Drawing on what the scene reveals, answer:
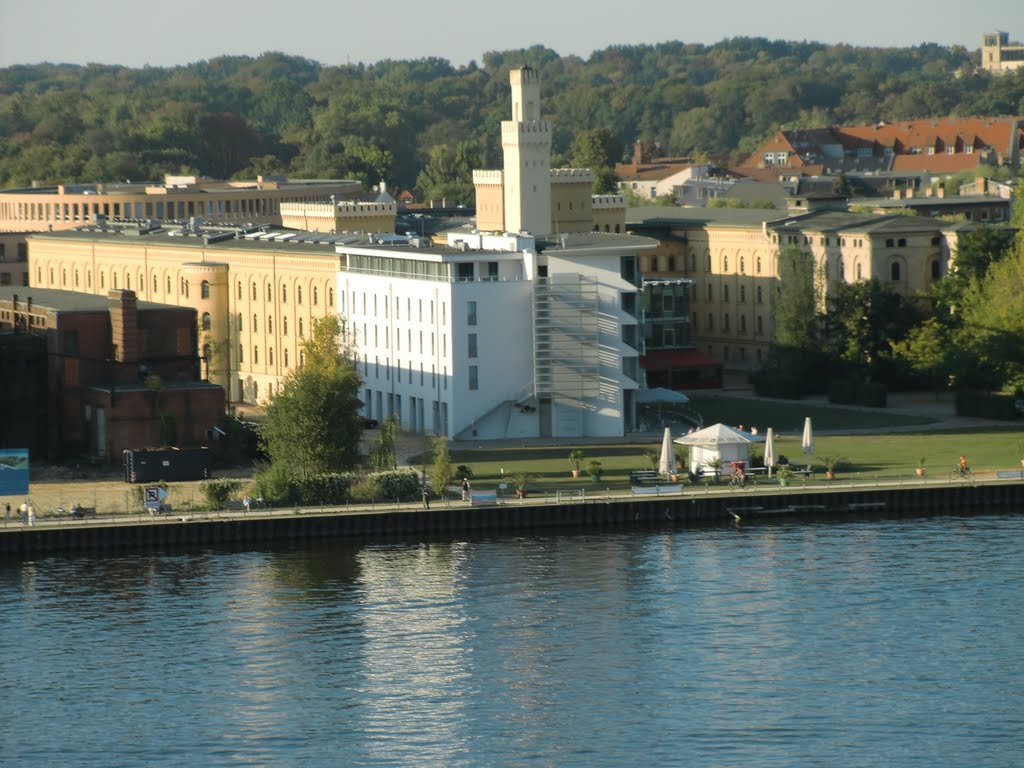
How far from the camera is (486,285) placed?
119m

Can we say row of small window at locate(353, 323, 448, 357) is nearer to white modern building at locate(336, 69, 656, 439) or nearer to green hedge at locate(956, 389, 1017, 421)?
white modern building at locate(336, 69, 656, 439)

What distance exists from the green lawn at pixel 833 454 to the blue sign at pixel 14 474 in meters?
17.6

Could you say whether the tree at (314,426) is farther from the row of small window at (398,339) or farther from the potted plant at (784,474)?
the potted plant at (784,474)

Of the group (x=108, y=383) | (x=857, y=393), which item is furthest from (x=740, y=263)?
(x=108, y=383)

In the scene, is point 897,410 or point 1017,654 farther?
point 897,410

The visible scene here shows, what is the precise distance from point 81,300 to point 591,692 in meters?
59.8

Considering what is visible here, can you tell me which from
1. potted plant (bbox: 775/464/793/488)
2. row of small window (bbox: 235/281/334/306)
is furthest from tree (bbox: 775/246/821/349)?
potted plant (bbox: 775/464/793/488)

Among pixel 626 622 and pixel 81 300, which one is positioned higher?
pixel 81 300

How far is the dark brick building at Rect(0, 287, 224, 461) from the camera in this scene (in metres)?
112

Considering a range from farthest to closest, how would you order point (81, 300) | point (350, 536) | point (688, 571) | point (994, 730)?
point (81, 300) → point (350, 536) → point (688, 571) → point (994, 730)

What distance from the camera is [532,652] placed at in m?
76.6

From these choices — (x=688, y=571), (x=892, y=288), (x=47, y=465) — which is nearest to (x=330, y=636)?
(x=688, y=571)

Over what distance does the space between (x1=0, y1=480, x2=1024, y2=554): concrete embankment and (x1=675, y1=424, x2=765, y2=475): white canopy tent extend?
4.38 meters

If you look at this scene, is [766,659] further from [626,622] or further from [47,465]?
[47,465]
